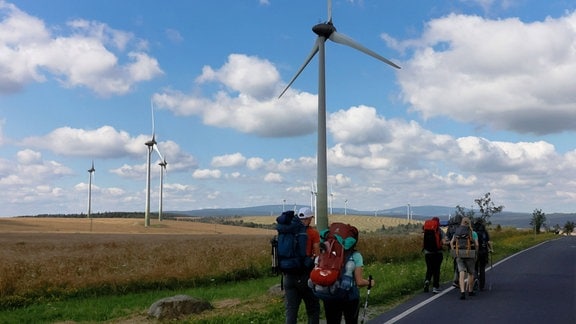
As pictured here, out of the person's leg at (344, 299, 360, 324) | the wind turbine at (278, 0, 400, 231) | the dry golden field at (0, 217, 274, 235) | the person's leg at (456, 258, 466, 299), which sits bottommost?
the dry golden field at (0, 217, 274, 235)

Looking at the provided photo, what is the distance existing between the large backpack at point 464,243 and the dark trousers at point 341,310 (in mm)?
7272

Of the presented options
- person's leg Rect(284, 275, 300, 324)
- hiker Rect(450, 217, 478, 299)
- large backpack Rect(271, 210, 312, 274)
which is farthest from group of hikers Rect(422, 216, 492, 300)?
large backpack Rect(271, 210, 312, 274)

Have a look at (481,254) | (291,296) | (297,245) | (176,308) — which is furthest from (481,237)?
(297,245)

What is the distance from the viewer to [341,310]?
638cm

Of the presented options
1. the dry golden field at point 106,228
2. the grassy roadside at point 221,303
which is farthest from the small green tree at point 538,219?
the grassy roadside at point 221,303

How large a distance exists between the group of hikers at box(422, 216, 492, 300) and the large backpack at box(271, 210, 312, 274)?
6586 millimetres

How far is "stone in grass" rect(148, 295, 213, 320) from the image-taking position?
1206 cm

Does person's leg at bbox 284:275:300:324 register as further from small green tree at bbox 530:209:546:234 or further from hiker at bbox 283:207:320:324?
small green tree at bbox 530:209:546:234

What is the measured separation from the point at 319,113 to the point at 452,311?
531 inches

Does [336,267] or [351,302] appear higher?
[336,267]

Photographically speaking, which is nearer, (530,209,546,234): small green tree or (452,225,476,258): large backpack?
(452,225,476,258): large backpack

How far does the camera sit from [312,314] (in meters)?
7.68

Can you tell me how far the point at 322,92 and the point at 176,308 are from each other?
1393 cm

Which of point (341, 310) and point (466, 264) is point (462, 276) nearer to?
point (466, 264)
